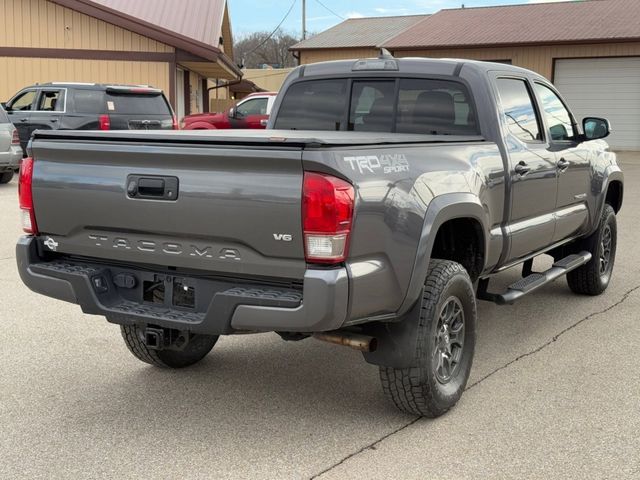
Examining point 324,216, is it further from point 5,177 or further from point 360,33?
point 360,33

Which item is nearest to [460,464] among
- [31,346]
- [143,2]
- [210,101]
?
[31,346]

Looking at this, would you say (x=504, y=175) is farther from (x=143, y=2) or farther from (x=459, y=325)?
(x=143, y=2)

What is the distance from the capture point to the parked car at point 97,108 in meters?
16.4

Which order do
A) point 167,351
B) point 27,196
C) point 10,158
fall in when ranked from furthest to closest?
point 10,158 → point 167,351 → point 27,196

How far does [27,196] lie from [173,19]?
73.9 ft

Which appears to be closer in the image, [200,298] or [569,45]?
[200,298]

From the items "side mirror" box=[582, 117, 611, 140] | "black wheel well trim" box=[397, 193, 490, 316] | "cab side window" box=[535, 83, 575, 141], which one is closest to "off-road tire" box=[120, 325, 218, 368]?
"black wheel well trim" box=[397, 193, 490, 316]

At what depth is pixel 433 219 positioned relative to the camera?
397 centimetres

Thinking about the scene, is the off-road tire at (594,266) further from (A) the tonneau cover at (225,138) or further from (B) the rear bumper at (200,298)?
(B) the rear bumper at (200,298)

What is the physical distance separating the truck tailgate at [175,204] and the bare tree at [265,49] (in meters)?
74.5

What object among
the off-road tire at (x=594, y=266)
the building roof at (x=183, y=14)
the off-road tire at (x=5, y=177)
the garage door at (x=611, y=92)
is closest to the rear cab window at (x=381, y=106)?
the off-road tire at (x=594, y=266)

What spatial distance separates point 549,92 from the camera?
619 cm

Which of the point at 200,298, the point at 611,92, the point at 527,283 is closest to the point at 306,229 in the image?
the point at 200,298

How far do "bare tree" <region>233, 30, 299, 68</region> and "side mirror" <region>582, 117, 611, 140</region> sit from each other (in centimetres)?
7242
